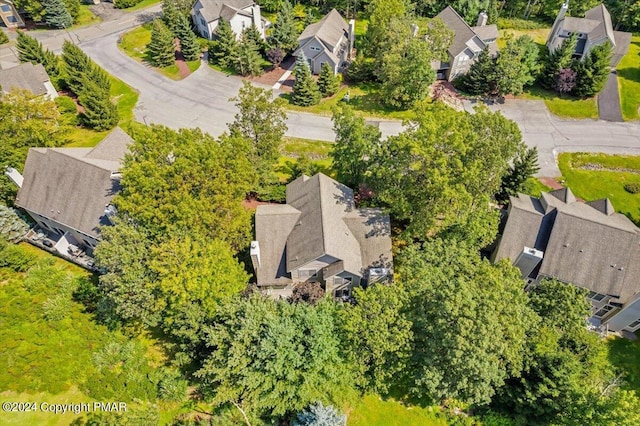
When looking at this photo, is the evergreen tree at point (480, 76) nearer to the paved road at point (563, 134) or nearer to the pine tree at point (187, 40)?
the paved road at point (563, 134)

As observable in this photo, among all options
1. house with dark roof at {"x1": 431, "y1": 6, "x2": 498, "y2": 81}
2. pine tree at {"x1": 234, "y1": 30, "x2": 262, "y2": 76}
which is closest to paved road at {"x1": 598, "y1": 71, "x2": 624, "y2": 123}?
house with dark roof at {"x1": 431, "y1": 6, "x2": 498, "y2": 81}

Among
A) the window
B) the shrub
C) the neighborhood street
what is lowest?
the window

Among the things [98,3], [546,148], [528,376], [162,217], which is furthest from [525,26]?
[98,3]

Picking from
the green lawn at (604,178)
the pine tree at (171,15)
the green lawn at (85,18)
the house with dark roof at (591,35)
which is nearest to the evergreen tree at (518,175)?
the green lawn at (604,178)

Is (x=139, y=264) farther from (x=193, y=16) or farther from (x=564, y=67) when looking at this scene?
(x=564, y=67)

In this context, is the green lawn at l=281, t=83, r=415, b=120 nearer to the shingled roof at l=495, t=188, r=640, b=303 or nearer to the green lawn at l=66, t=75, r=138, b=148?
the green lawn at l=66, t=75, r=138, b=148

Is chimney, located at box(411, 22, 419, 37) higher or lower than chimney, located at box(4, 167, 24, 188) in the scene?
higher

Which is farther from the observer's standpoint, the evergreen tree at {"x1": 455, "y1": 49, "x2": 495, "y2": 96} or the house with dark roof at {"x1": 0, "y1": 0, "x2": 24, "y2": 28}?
the house with dark roof at {"x1": 0, "y1": 0, "x2": 24, "y2": 28}
